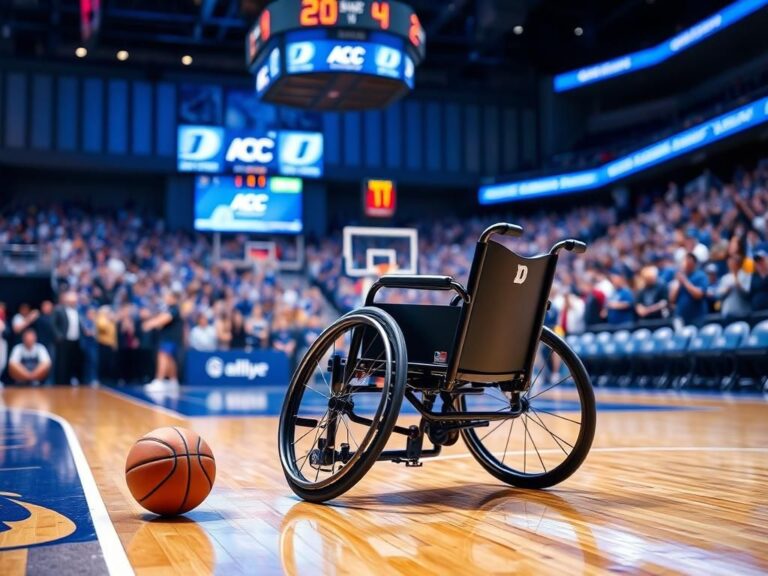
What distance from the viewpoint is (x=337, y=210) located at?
104 ft

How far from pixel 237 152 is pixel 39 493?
24590 mm

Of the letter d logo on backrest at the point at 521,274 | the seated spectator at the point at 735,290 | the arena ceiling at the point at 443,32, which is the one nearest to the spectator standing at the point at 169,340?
the seated spectator at the point at 735,290

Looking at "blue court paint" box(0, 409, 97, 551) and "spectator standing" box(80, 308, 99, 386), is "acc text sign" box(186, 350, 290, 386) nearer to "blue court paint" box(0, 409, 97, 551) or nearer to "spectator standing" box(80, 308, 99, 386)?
"spectator standing" box(80, 308, 99, 386)

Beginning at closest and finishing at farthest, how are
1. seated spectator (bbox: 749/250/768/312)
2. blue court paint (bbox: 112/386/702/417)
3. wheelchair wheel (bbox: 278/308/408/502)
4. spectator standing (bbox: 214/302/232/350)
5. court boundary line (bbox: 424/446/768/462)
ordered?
wheelchair wheel (bbox: 278/308/408/502), court boundary line (bbox: 424/446/768/462), blue court paint (bbox: 112/386/702/417), seated spectator (bbox: 749/250/768/312), spectator standing (bbox: 214/302/232/350)

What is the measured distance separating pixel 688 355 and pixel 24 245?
16454 millimetres

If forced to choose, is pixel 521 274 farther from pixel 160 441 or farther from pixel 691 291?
pixel 691 291

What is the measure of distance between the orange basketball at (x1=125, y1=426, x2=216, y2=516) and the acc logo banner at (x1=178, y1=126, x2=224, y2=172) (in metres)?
24.8

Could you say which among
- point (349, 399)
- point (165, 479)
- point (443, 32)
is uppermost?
point (443, 32)

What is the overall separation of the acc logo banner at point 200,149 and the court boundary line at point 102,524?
74.0 feet

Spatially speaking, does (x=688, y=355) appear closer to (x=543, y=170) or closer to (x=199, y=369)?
(x=199, y=369)

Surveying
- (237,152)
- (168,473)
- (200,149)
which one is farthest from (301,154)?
(168,473)

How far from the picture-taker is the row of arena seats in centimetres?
1236

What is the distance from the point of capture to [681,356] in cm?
1379

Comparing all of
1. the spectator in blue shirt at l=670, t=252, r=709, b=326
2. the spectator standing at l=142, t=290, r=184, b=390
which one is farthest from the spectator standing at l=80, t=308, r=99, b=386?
the spectator in blue shirt at l=670, t=252, r=709, b=326
